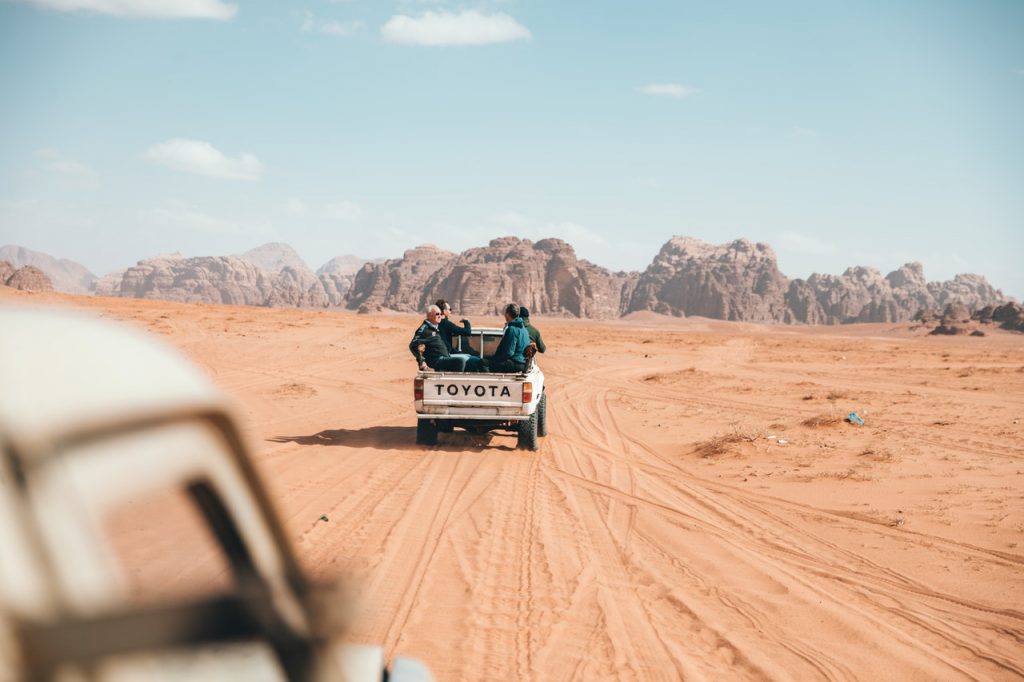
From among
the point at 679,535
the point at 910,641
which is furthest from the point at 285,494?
the point at 910,641

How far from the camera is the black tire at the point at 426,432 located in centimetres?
1181

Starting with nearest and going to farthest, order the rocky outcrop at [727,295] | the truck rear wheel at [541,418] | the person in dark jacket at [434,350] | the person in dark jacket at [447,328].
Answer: the person in dark jacket at [434,350], the person in dark jacket at [447,328], the truck rear wheel at [541,418], the rocky outcrop at [727,295]

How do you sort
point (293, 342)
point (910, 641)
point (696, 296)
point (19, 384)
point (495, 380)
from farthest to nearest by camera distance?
point (696, 296) < point (293, 342) < point (495, 380) < point (910, 641) < point (19, 384)

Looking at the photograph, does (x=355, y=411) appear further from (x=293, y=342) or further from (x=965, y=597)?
(x=293, y=342)

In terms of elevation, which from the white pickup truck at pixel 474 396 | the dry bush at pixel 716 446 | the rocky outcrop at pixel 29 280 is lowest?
the dry bush at pixel 716 446

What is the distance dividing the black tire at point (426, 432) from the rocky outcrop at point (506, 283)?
456 ft

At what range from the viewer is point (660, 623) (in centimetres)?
524

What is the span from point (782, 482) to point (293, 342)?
2462cm

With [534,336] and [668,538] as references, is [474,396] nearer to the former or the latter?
[534,336]

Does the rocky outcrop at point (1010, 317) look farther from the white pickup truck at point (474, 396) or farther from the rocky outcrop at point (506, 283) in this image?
the white pickup truck at point (474, 396)

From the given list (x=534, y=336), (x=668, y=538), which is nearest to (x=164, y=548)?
(x=668, y=538)

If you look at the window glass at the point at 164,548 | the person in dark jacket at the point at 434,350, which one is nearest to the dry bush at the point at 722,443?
the person in dark jacket at the point at 434,350

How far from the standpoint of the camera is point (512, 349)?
11.9 metres

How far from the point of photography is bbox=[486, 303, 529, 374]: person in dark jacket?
469 inches
